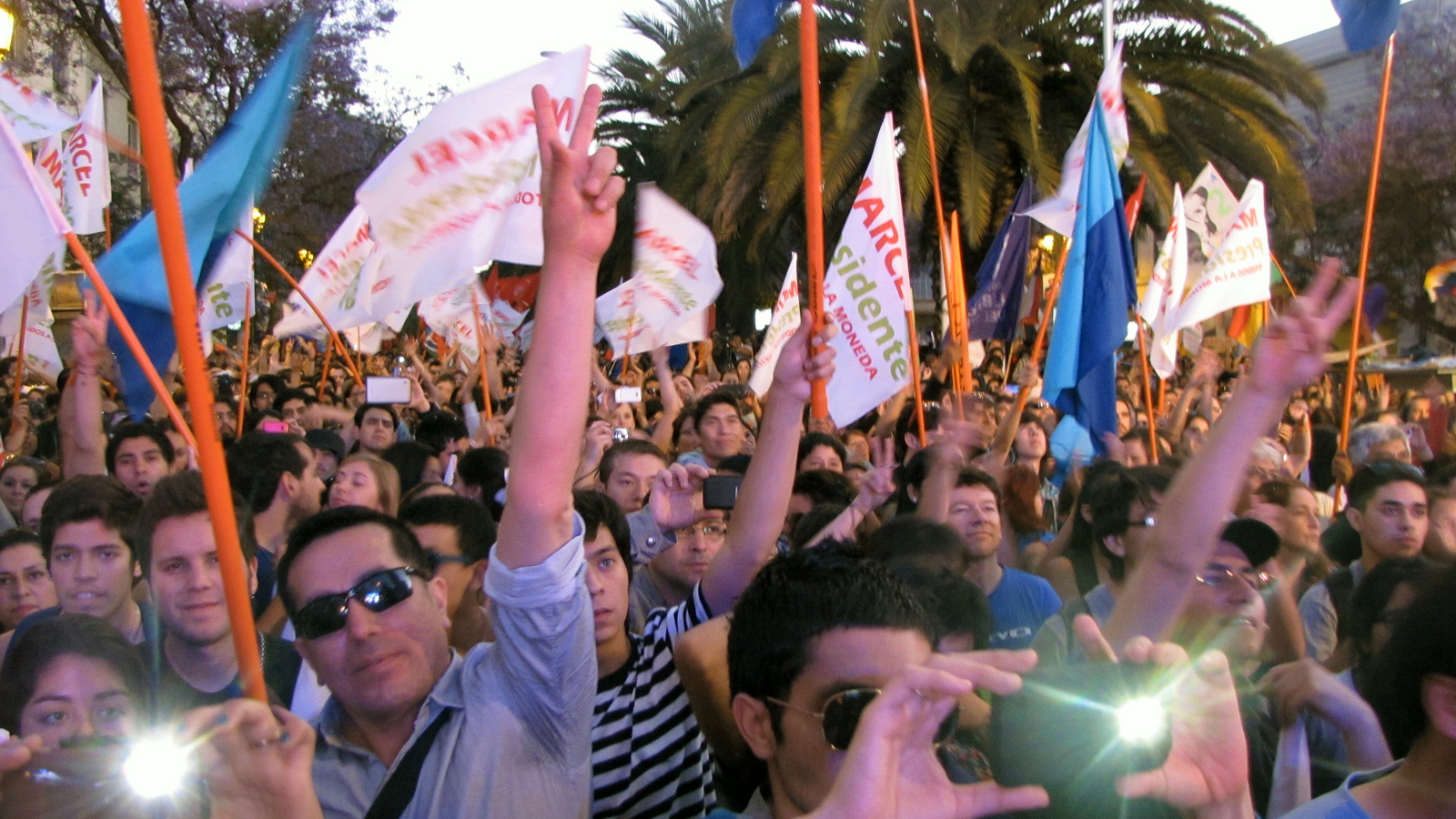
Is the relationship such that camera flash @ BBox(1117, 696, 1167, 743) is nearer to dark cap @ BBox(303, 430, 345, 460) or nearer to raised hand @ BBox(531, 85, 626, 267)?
raised hand @ BBox(531, 85, 626, 267)

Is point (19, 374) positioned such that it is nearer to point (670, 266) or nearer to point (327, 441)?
point (327, 441)

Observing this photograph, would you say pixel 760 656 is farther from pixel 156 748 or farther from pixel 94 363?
pixel 94 363

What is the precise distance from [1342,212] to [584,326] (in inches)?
1086

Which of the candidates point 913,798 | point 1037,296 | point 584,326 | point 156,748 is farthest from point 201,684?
point 1037,296

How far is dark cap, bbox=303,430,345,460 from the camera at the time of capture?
6.24 metres

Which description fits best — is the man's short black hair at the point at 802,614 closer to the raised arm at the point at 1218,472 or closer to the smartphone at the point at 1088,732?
the smartphone at the point at 1088,732

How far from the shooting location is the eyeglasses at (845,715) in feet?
5.60

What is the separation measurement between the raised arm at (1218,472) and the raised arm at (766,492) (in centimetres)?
83

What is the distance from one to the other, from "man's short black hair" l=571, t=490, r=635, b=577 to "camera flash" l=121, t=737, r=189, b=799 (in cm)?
136

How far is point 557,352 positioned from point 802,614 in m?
0.55

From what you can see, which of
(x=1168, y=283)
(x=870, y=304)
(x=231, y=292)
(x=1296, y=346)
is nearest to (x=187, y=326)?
(x=1296, y=346)

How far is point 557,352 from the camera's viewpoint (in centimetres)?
193

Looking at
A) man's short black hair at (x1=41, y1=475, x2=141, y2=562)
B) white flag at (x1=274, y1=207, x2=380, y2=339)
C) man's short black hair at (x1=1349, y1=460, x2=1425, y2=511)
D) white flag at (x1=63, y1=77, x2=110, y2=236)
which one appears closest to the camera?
man's short black hair at (x1=41, y1=475, x2=141, y2=562)

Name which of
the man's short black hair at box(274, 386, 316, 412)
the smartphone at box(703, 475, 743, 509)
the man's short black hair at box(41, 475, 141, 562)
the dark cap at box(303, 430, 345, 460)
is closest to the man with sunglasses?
the smartphone at box(703, 475, 743, 509)
